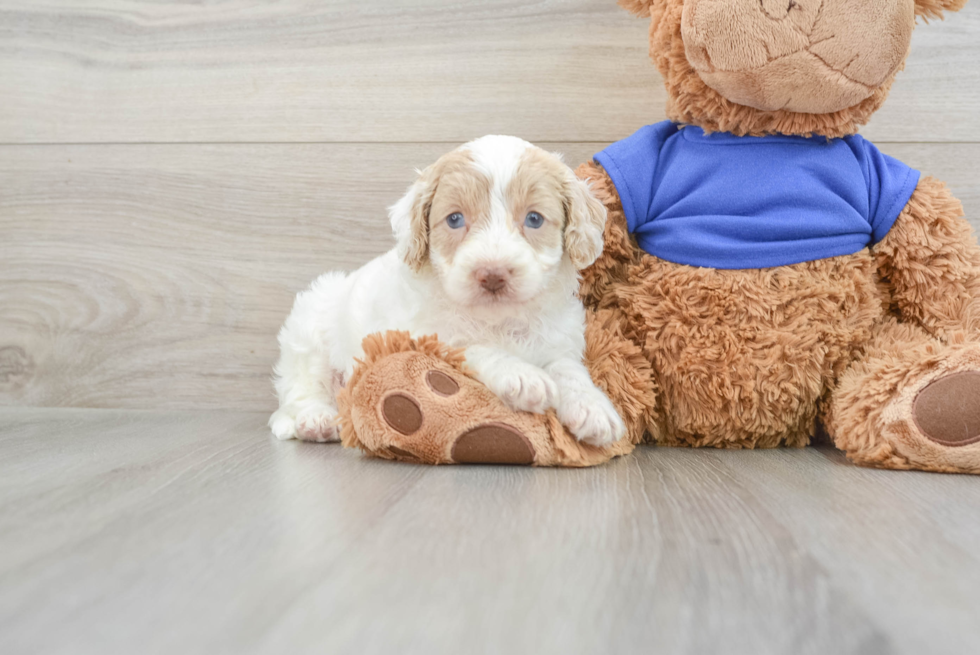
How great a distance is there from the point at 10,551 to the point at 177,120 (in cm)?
125

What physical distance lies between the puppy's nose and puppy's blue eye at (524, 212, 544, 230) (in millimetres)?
113

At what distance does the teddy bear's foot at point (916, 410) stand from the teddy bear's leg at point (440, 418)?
0.40 meters

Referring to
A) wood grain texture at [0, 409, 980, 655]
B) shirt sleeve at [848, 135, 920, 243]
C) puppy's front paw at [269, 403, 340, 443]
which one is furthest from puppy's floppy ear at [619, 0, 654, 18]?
puppy's front paw at [269, 403, 340, 443]

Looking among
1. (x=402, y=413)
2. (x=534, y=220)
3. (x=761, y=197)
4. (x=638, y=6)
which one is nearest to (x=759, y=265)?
(x=761, y=197)

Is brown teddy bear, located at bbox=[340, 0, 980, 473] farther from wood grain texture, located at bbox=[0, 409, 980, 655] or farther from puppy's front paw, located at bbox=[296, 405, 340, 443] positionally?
puppy's front paw, located at bbox=[296, 405, 340, 443]

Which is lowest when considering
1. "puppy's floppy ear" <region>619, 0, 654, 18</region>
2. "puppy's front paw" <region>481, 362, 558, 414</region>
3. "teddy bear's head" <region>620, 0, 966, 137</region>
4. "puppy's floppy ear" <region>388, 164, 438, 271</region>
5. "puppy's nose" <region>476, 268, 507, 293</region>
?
"puppy's front paw" <region>481, 362, 558, 414</region>

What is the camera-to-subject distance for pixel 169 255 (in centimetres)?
176

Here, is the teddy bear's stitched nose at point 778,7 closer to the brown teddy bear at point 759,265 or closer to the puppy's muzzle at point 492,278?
the brown teddy bear at point 759,265

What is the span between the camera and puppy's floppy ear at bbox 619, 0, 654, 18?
4.25ft

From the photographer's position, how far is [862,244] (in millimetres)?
1277

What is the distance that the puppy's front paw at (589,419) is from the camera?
111 cm

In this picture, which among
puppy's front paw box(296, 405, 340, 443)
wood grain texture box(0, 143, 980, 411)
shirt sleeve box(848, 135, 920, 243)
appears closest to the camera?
shirt sleeve box(848, 135, 920, 243)

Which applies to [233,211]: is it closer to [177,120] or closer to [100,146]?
[177,120]

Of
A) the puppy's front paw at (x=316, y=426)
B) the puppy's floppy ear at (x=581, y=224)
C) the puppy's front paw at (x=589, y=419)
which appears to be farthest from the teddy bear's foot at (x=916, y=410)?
the puppy's front paw at (x=316, y=426)
